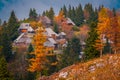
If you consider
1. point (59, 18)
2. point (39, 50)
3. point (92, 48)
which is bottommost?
point (92, 48)

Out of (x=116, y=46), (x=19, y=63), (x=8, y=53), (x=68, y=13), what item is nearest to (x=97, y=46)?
(x=116, y=46)

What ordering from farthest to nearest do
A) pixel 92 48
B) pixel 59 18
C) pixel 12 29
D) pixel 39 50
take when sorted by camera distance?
pixel 59 18 < pixel 12 29 < pixel 92 48 < pixel 39 50

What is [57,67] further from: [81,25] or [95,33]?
[81,25]

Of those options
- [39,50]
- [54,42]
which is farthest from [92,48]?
[54,42]

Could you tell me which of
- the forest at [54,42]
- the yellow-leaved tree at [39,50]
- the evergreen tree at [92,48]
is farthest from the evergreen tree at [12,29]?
the yellow-leaved tree at [39,50]

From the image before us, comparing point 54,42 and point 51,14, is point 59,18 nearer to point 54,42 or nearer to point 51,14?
point 51,14

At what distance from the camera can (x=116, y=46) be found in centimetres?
6238

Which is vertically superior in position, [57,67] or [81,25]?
[81,25]

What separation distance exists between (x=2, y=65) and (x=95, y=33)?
62.4 feet

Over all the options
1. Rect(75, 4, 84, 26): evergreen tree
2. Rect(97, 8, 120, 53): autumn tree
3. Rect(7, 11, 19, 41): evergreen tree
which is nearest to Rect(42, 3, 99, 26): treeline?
Rect(75, 4, 84, 26): evergreen tree

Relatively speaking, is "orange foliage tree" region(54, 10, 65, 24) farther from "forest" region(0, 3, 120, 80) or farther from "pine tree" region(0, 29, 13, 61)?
"pine tree" region(0, 29, 13, 61)

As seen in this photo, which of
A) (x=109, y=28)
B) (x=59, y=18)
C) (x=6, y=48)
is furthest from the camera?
(x=59, y=18)

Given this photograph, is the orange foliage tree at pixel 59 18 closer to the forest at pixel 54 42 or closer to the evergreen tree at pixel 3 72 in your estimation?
the forest at pixel 54 42

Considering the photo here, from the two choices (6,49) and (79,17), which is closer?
(6,49)
